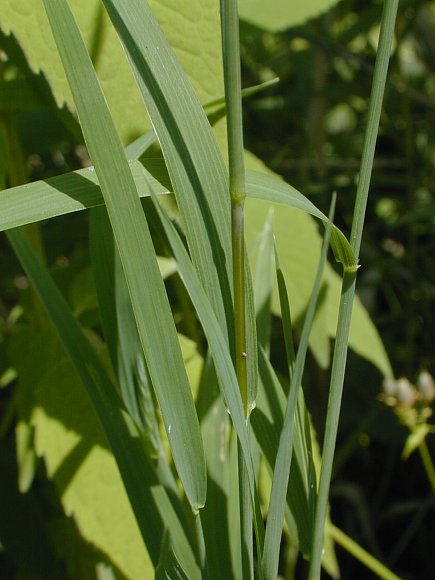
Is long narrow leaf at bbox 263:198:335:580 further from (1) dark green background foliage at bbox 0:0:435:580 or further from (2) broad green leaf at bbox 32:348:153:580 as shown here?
(1) dark green background foliage at bbox 0:0:435:580

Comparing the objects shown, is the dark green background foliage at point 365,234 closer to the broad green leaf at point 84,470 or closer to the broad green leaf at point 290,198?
the broad green leaf at point 84,470

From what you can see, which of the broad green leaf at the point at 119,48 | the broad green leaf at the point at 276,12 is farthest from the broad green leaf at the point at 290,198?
the broad green leaf at the point at 276,12

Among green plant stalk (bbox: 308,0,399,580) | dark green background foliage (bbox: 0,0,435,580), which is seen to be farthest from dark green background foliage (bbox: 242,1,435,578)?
green plant stalk (bbox: 308,0,399,580)

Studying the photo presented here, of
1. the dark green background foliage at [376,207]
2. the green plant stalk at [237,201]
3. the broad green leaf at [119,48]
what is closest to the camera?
the green plant stalk at [237,201]

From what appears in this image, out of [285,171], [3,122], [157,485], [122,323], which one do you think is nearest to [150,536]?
[157,485]

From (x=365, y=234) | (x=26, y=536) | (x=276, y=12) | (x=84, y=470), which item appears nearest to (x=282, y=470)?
(x=84, y=470)

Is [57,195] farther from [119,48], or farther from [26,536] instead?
[26,536]
